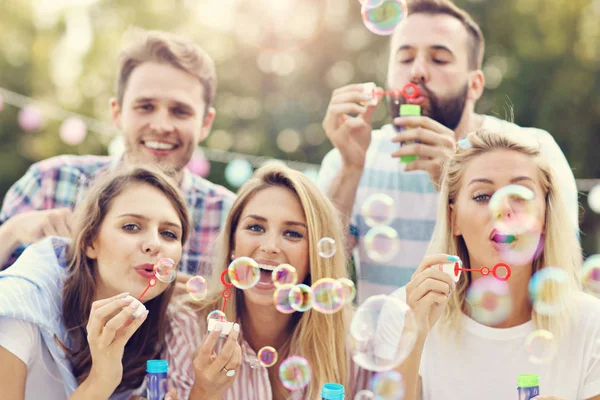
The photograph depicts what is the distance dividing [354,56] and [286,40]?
1638 millimetres

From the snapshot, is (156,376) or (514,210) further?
(514,210)

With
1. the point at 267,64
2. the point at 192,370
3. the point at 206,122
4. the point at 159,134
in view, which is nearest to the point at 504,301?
the point at 192,370

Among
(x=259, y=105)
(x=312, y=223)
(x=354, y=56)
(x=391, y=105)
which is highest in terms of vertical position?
(x=354, y=56)

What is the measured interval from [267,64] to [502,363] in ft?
52.1

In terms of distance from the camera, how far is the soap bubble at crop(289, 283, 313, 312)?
277cm

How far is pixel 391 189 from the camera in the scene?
11.7 ft

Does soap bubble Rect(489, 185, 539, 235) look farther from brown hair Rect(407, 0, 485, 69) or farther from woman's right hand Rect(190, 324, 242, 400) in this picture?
brown hair Rect(407, 0, 485, 69)

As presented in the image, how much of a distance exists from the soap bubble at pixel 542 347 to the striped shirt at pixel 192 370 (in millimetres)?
585

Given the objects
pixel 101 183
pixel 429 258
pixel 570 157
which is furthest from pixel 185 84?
pixel 570 157

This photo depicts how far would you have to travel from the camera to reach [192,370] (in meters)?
2.86

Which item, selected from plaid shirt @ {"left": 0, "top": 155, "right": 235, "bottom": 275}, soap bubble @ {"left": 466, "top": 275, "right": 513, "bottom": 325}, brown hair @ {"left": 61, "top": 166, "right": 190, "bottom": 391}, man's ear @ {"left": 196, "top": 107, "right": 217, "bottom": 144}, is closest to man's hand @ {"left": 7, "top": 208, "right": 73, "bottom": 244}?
brown hair @ {"left": 61, "top": 166, "right": 190, "bottom": 391}

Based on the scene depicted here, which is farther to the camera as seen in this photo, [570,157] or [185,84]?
[570,157]

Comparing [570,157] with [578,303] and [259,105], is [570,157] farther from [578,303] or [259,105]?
[578,303]

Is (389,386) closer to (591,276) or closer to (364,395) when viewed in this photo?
(364,395)
